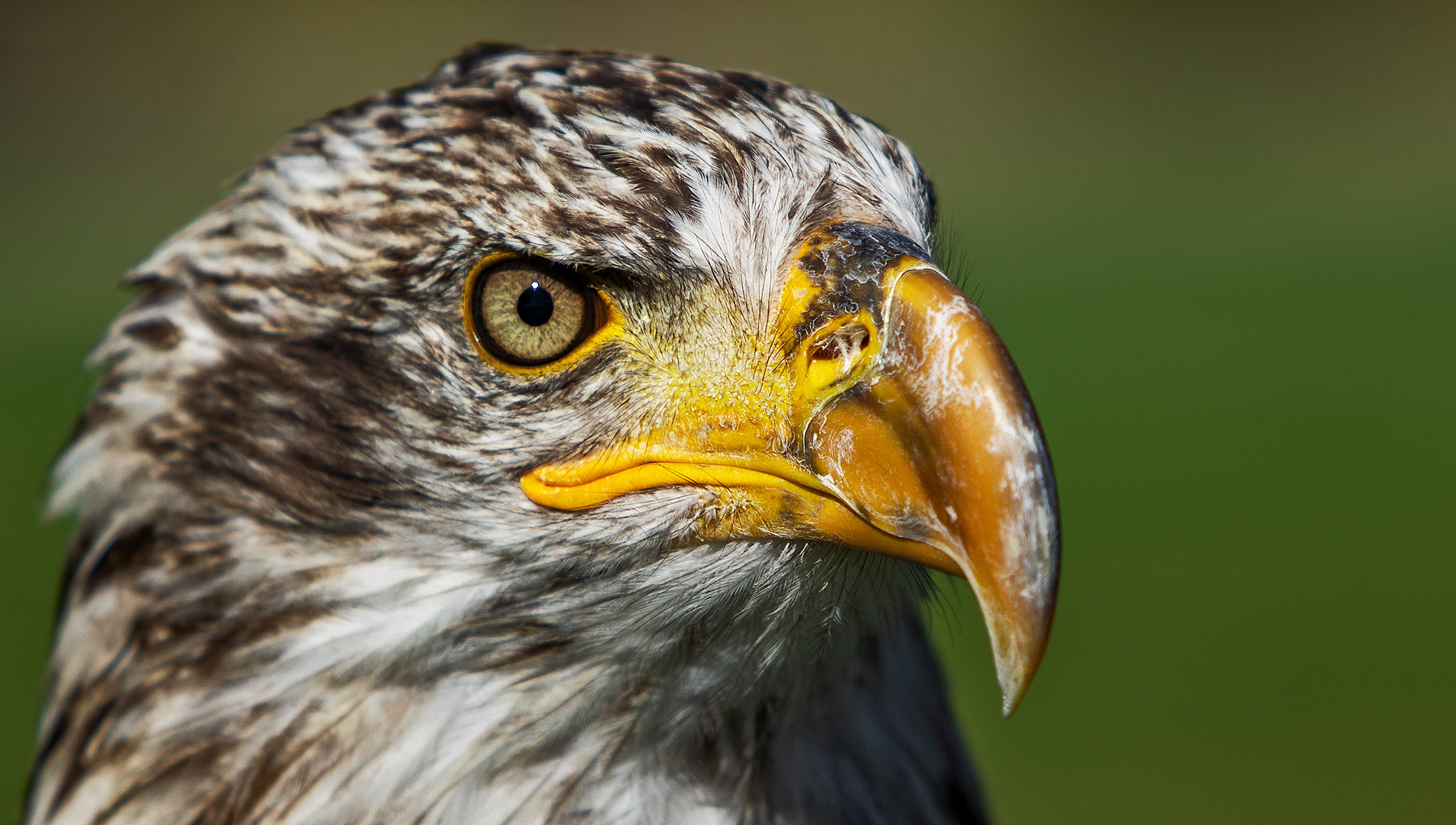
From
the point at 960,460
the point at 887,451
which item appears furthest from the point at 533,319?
the point at 960,460

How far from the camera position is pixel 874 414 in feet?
5.82

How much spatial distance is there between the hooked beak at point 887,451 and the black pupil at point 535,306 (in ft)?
0.73

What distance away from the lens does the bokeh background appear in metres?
8.25

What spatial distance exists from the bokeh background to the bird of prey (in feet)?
1.54

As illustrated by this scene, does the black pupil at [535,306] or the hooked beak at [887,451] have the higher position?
the black pupil at [535,306]

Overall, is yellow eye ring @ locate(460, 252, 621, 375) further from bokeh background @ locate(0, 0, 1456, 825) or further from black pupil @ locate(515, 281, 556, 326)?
bokeh background @ locate(0, 0, 1456, 825)

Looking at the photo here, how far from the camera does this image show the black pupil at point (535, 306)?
196 centimetres

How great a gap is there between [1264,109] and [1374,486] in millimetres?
20684

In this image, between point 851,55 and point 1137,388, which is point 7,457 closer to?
point 1137,388

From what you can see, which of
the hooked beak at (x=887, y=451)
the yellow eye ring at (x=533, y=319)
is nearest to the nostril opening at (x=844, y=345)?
the hooked beak at (x=887, y=451)

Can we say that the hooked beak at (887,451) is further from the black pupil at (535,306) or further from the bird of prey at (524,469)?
the black pupil at (535,306)

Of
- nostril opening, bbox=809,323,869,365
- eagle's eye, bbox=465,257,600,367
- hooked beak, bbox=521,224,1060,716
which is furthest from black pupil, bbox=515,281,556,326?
nostril opening, bbox=809,323,869,365

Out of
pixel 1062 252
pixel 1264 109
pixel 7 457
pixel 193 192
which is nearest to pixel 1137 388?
pixel 1062 252

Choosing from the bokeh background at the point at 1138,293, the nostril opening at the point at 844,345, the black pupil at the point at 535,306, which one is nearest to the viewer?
the nostril opening at the point at 844,345
